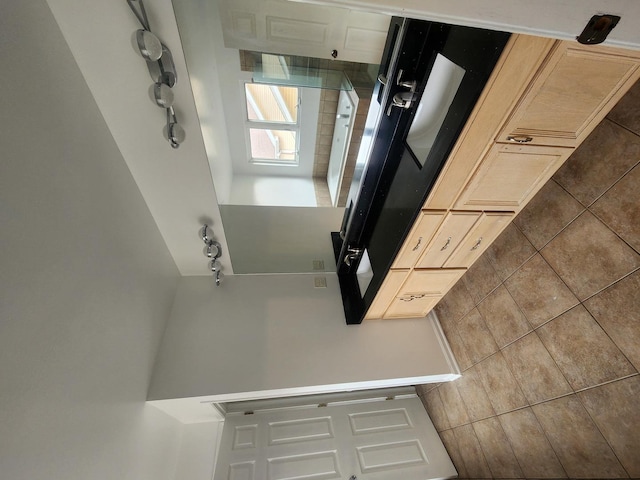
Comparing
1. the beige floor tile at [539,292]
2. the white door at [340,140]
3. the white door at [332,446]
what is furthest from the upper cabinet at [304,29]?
the white door at [332,446]

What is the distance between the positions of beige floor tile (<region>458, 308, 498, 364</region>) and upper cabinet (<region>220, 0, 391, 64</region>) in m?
1.51

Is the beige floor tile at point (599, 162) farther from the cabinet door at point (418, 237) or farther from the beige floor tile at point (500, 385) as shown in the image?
the beige floor tile at point (500, 385)

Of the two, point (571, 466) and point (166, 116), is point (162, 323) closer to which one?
point (166, 116)

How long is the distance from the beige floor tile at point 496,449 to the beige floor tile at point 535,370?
329 mm

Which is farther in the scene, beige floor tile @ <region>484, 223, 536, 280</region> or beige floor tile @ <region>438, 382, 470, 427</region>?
beige floor tile @ <region>438, 382, 470, 427</region>

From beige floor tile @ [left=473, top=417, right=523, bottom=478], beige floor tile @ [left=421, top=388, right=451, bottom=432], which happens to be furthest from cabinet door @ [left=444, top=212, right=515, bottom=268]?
beige floor tile @ [left=421, top=388, right=451, bottom=432]

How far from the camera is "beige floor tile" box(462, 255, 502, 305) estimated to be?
1290 millimetres

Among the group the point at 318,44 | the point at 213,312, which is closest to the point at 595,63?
the point at 318,44

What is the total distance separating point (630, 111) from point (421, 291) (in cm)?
99

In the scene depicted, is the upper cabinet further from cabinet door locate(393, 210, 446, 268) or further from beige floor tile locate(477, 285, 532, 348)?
beige floor tile locate(477, 285, 532, 348)

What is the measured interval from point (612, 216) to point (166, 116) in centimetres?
152

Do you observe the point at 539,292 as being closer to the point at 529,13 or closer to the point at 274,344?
the point at 529,13

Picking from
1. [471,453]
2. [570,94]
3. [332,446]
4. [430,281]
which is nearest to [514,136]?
[570,94]

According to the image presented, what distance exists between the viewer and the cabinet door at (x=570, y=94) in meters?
0.55
